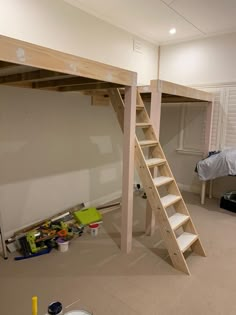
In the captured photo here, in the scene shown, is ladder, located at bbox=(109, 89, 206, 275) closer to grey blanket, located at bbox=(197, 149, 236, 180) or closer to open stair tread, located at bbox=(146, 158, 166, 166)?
open stair tread, located at bbox=(146, 158, 166, 166)

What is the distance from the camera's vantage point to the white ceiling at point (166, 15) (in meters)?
3.27

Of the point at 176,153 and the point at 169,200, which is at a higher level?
the point at 176,153

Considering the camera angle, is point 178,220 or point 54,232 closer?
point 178,220

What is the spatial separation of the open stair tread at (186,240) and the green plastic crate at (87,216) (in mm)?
1232

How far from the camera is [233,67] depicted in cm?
412

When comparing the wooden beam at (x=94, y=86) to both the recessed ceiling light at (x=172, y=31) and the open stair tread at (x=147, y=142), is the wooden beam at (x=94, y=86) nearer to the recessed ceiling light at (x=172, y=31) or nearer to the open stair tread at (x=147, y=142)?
the open stair tread at (x=147, y=142)

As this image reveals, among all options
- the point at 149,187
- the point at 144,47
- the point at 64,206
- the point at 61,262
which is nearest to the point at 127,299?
the point at 61,262

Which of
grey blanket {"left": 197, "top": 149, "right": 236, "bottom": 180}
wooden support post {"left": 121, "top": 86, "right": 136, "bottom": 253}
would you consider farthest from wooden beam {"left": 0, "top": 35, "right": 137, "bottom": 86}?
grey blanket {"left": 197, "top": 149, "right": 236, "bottom": 180}

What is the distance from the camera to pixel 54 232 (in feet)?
9.45

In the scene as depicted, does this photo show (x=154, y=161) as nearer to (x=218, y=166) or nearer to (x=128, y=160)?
(x=128, y=160)

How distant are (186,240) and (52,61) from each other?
2.11m

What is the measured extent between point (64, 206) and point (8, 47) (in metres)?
2.49

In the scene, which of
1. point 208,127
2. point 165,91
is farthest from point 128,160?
point 208,127

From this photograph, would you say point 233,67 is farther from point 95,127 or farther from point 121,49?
point 95,127
